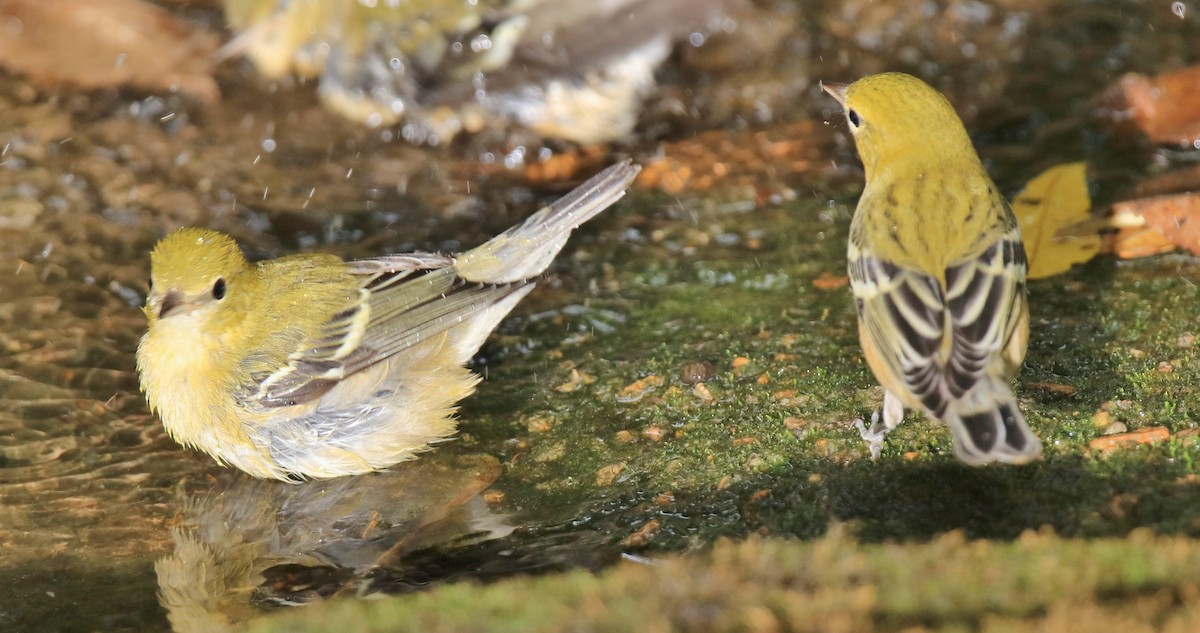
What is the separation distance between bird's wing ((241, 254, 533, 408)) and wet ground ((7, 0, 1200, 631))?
0.31 meters

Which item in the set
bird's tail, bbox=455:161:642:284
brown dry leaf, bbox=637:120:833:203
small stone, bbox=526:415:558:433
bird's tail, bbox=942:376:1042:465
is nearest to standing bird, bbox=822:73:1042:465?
bird's tail, bbox=942:376:1042:465

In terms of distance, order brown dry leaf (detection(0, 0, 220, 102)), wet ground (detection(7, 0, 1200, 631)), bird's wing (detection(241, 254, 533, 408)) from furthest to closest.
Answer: brown dry leaf (detection(0, 0, 220, 102)) → bird's wing (detection(241, 254, 533, 408)) → wet ground (detection(7, 0, 1200, 631))

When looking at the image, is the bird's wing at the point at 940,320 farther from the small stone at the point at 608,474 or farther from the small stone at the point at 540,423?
the small stone at the point at 540,423

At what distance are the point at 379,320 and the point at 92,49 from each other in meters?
3.75

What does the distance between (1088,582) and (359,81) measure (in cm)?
527

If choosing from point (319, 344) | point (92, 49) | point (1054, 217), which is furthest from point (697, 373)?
point (92, 49)

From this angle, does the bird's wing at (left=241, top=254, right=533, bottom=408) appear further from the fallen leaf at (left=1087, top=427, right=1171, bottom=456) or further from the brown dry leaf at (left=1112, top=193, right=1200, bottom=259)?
the brown dry leaf at (left=1112, top=193, right=1200, bottom=259)

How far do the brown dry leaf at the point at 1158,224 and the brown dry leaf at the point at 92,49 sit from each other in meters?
4.99

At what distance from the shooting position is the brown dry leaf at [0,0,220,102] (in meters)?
6.88

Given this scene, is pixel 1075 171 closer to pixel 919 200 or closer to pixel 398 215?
pixel 919 200


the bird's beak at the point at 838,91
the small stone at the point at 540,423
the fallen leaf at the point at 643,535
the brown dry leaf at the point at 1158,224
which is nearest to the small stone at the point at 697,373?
the small stone at the point at 540,423

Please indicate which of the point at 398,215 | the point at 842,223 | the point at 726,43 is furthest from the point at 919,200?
the point at 726,43

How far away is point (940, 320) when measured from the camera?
3627 millimetres

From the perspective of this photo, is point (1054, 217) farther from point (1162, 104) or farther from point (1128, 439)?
point (1128, 439)
